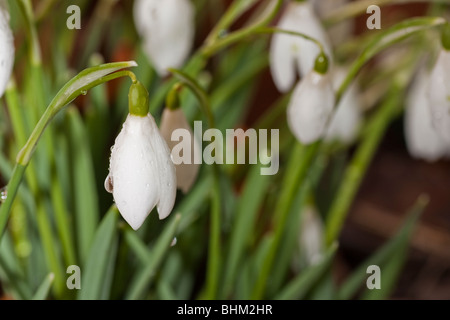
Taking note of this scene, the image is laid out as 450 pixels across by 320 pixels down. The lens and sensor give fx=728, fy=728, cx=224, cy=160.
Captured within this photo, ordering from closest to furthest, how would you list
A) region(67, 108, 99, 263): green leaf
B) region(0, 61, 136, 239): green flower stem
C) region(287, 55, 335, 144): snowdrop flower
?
region(0, 61, 136, 239): green flower stem
region(287, 55, 335, 144): snowdrop flower
region(67, 108, 99, 263): green leaf

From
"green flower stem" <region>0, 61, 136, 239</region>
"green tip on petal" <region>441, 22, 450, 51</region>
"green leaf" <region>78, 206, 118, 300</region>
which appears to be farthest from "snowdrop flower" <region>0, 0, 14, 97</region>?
"green tip on petal" <region>441, 22, 450, 51</region>

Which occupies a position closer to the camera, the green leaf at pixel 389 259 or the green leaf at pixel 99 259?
the green leaf at pixel 99 259

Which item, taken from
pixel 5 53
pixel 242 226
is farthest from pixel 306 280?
pixel 5 53

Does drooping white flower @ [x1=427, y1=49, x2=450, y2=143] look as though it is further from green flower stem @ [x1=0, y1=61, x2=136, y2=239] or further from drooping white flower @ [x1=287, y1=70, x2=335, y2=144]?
green flower stem @ [x1=0, y1=61, x2=136, y2=239]

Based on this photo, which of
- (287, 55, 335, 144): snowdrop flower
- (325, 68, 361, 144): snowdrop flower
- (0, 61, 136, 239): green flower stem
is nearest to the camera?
(0, 61, 136, 239): green flower stem

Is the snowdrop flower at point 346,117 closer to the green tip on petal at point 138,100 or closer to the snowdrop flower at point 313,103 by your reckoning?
the snowdrop flower at point 313,103

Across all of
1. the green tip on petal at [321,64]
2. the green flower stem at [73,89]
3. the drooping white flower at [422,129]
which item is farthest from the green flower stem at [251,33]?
the drooping white flower at [422,129]

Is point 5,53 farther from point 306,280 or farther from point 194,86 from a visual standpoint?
point 306,280
